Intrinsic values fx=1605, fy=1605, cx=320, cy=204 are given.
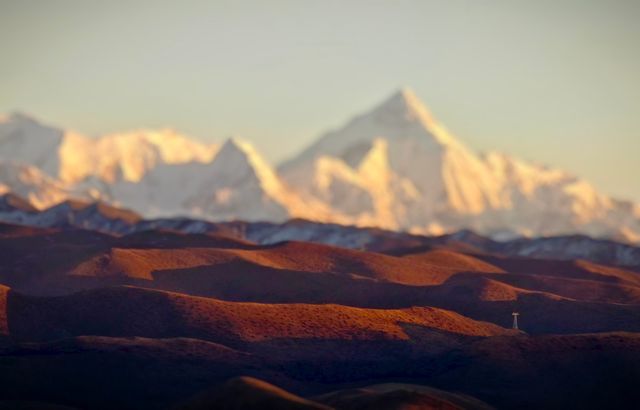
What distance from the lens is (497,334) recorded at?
561ft

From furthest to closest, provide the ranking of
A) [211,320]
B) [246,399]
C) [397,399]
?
[211,320], [397,399], [246,399]

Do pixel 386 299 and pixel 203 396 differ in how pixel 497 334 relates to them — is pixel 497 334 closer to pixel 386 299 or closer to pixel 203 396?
pixel 386 299

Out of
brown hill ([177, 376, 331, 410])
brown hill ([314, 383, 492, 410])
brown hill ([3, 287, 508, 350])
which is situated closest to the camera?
brown hill ([177, 376, 331, 410])

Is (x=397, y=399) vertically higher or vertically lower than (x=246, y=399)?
higher

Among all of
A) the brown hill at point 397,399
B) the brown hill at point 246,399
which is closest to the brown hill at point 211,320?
the brown hill at point 397,399

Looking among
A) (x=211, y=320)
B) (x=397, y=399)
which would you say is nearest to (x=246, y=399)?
(x=397, y=399)

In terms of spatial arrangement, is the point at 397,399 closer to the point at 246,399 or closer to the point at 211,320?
the point at 246,399

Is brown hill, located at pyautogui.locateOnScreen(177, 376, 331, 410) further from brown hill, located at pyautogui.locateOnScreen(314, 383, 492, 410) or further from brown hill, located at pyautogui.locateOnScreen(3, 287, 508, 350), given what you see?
brown hill, located at pyautogui.locateOnScreen(3, 287, 508, 350)

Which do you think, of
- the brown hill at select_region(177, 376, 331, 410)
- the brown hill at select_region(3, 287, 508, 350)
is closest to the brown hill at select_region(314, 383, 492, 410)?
the brown hill at select_region(177, 376, 331, 410)

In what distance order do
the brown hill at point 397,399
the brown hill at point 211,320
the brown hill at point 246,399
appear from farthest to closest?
the brown hill at point 211,320, the brown hill at point 397,399, the brown hill at point 246,399

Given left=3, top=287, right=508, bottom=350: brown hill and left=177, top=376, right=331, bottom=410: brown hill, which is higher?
left=3, top=287, right=508, bottom=350: brown hill

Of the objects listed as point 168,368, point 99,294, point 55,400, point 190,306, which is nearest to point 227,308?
point 190,306

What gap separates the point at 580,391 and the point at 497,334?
29.4 meters

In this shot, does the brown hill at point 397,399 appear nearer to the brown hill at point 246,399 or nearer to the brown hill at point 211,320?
the brown hill at point 246,399
